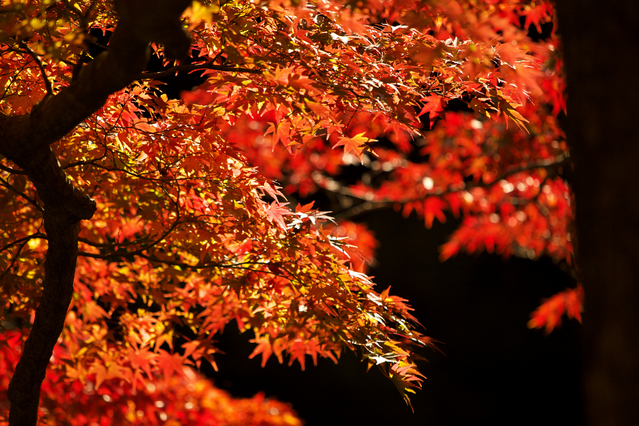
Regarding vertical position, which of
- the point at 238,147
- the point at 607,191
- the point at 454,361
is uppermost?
the point at 238,147

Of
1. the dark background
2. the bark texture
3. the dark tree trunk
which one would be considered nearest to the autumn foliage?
the bark texture

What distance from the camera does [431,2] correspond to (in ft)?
4.40

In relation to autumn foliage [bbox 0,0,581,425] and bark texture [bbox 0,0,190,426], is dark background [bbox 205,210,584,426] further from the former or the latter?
bark texture [bbox 0,0,190,426]

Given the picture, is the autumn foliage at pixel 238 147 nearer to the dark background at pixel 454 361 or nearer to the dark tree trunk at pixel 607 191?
the dark tree trunk at pixel 607 191

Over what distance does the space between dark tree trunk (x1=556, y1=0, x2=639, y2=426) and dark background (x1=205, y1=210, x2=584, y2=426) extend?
7.55 metres

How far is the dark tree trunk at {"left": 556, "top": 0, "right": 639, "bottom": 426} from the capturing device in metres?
1.09

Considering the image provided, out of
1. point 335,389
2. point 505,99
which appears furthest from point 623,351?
point 335,389

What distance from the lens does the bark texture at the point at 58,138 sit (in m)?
1.46

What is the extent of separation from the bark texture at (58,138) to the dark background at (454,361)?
19.3 ft

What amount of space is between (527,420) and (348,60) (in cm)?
811

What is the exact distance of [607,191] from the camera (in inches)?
44.4

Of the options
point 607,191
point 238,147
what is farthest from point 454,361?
point 607,191

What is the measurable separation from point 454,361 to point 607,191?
8.21 meters

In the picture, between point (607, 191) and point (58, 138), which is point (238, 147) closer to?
point (58, 138)
